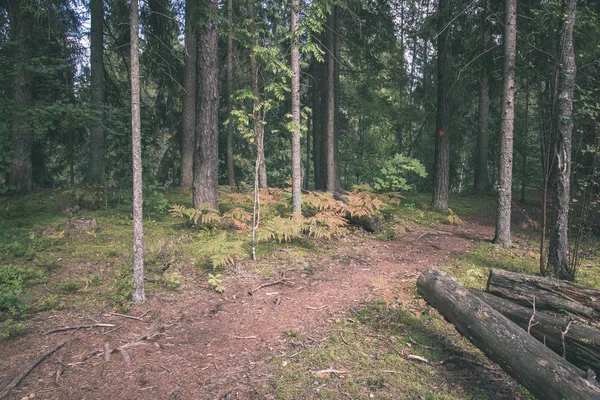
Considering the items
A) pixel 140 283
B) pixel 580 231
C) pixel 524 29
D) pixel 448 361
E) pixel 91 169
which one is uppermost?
pixel 524 29

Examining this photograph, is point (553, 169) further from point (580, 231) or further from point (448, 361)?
point (448, 361)

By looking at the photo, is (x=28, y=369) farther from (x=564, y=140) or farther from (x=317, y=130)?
(x=317, y=130)

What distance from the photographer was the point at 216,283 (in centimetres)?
A: 566

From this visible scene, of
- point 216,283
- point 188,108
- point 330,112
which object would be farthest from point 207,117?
point 188,108

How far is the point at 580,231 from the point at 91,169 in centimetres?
1334

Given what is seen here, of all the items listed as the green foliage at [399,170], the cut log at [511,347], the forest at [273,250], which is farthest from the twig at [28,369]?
the green foliage at [399,170]

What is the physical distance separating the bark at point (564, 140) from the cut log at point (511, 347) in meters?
3.14

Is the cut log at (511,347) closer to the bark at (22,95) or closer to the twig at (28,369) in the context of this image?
the twig at (28,369)

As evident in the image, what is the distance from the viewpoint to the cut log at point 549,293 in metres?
4.09

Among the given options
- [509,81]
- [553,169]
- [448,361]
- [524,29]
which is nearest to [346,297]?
[448,361]

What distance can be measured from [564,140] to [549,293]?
3.15 m

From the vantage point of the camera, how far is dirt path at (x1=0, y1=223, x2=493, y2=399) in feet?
10.6

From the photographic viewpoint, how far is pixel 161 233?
25.8ft

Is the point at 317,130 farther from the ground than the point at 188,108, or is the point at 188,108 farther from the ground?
the point at 188,108
